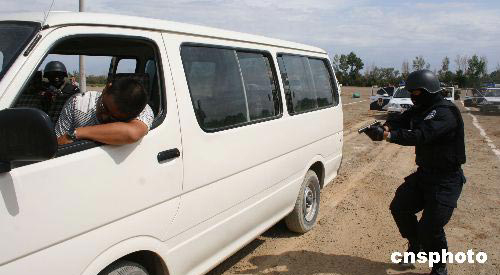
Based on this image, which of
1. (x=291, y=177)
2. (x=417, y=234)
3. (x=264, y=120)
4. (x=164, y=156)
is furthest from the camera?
(x=291, y=177)

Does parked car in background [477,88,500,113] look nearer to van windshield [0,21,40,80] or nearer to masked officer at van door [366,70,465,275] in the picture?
masked officer at van door [366,70,465,275]

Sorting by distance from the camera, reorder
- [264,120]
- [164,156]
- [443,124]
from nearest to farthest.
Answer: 1. [164,156]
2. [443,124]
3. [264,120]

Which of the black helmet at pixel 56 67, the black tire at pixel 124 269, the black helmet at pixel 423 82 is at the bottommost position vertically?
the black tire at pixel 124 269

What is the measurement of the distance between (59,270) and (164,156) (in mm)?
864

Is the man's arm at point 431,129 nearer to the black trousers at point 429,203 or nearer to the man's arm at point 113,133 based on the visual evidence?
the black trousers at point 429,203

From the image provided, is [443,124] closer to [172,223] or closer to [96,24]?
[172,223]

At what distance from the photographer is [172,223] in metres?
2.77

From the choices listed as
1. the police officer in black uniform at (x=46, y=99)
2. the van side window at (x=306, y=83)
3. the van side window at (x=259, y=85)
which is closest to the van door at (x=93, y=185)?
the police officer in black uniform at (x=46, y=99)

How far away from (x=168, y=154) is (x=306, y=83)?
267 centimetres

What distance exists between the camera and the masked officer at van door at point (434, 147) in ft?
12.1

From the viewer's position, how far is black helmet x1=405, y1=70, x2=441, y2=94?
3756 mm

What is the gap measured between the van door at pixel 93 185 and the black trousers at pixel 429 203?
2.29m

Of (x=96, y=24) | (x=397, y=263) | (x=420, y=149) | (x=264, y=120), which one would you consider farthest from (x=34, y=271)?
(x=397, y=263)

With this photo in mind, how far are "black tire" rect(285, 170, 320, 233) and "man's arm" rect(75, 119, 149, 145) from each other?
9.12 feet
